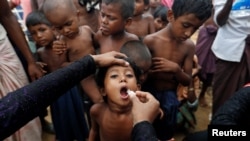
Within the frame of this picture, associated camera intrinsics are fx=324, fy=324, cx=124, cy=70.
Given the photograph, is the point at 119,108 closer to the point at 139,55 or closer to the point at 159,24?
the point at 139,55

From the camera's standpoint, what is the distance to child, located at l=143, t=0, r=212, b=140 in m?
1.95

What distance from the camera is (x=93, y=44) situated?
2.21 m

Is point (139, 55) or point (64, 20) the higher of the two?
point (64, 20)

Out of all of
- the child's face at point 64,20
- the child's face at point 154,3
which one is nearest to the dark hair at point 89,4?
the child's face at point 154,3

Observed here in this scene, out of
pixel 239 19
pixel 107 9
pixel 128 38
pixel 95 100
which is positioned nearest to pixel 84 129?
pixel 95 100

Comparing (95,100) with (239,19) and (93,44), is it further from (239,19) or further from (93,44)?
(239,19)

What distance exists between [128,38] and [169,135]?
0.71 m

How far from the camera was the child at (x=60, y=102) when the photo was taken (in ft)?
7.66

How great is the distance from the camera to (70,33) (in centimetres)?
211

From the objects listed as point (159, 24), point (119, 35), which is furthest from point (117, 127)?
point (159, 24)

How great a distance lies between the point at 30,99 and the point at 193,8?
3.84ft

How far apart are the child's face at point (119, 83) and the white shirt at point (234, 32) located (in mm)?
1196

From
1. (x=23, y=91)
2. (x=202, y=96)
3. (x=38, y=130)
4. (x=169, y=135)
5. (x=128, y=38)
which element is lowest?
(x=202, y=96)

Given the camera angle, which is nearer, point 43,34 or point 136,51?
point 136,51
